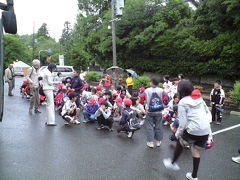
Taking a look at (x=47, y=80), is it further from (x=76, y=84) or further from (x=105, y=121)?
(x=105, y=121)

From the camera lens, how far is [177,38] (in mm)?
18219

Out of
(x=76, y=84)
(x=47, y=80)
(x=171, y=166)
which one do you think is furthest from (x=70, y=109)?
(x=171, y=166)

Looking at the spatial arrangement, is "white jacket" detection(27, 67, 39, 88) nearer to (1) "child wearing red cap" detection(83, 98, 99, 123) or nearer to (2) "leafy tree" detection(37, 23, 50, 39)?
(1) "child wearing red cap" detection(83, 98, 99, 123)

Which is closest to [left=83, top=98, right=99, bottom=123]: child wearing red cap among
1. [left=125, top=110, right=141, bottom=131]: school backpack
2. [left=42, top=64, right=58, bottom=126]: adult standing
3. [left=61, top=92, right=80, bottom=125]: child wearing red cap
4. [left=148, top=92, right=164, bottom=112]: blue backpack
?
[left=61, top=92, right=80, bottom=125]: child wearing red cap

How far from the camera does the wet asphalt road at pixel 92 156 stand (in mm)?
4367

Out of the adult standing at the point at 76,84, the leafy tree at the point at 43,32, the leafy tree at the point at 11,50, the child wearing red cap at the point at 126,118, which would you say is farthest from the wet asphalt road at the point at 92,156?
the leafy tree at the point at 43,32

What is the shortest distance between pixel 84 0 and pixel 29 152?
29531 mm

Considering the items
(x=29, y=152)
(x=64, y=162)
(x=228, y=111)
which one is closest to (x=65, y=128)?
(x=29, y=152)

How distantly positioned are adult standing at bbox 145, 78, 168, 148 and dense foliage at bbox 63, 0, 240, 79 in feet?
32.2

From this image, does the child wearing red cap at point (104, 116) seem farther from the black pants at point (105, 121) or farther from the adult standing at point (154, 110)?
the adult standing at point (154, 110)

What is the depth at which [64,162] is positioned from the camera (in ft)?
16.1

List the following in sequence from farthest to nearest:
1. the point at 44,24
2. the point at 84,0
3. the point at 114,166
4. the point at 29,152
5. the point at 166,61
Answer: the point at 44,24 < the point at 84,0 < the point at 166,61 < the point at 29,152 < the point at 114,166

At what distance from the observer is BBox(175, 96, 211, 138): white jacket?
12.7ft

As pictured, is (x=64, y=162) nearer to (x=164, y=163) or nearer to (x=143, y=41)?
(x=164, y=163)
